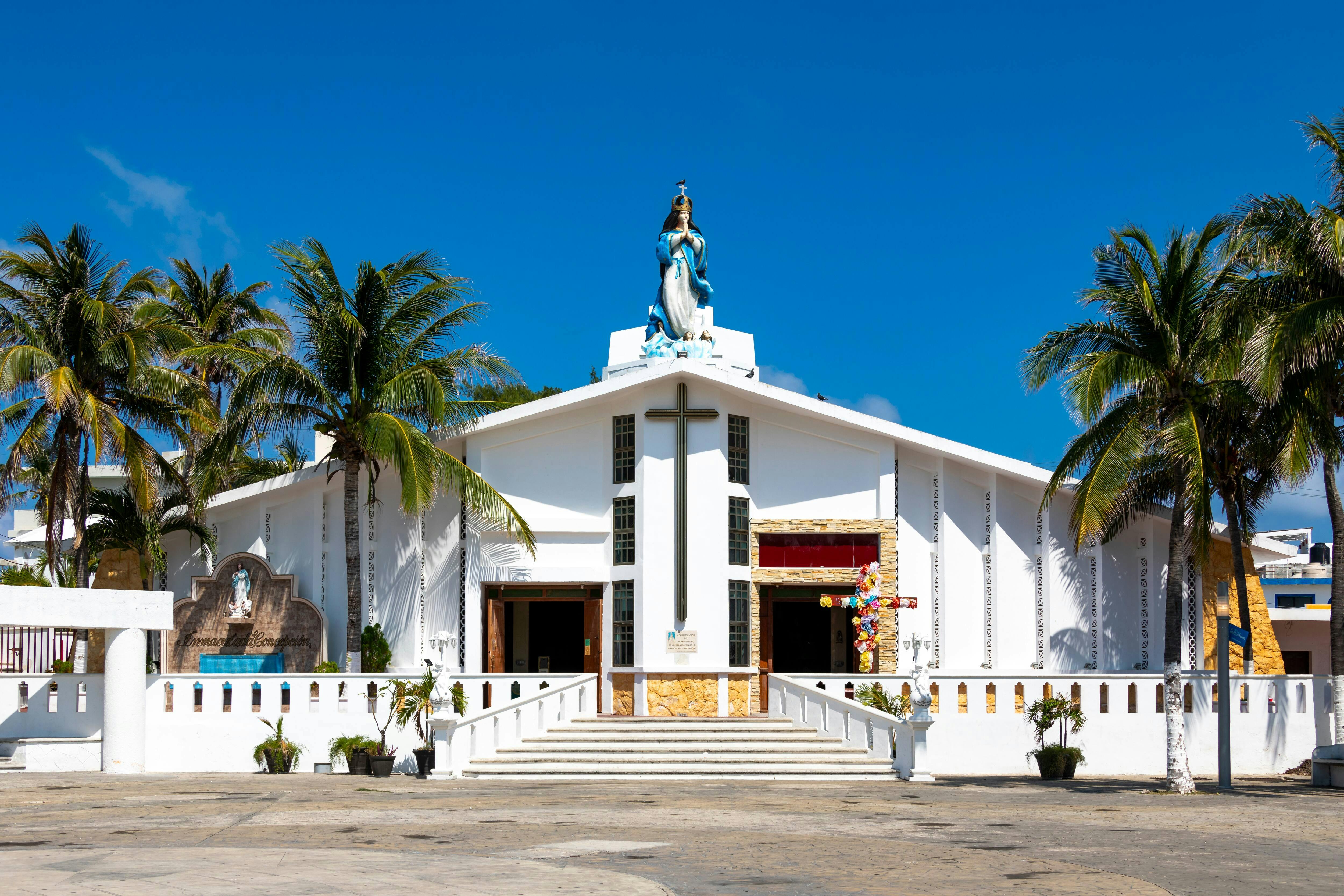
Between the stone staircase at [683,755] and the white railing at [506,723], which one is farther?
the white railing at [506,723]

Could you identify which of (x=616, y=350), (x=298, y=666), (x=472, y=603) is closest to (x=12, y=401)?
(x=298, y=666)

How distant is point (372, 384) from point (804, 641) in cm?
1263

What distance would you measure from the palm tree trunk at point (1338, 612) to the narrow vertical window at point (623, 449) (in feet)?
40.2

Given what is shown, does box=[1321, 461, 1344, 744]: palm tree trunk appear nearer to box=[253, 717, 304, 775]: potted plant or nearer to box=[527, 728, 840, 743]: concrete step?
box=[527, 728, 840, 743]: concrete step

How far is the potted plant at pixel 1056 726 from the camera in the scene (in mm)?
22969

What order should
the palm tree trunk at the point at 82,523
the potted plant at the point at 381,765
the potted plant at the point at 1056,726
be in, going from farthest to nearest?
the palm tree trunk at the point at 82,523
the potted plant at the point at 1056,726
the potted plant at the point at 381,765

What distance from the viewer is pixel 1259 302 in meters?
20.0

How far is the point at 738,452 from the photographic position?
2695cm

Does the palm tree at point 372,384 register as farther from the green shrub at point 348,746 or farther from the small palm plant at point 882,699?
the small palm plant at point 882,699

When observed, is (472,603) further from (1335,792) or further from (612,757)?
(1335,792)

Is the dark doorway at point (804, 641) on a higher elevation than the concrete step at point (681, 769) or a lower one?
higher

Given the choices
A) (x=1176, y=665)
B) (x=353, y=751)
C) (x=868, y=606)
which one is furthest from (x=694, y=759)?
(x=1176, y=665)

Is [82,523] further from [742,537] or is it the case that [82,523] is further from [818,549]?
[818,549]

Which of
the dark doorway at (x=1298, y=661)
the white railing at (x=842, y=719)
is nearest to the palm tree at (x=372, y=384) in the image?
the white railing at (x=842, y=719)
